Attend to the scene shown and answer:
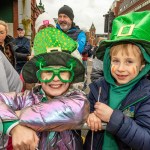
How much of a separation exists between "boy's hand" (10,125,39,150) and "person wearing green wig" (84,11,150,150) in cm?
37

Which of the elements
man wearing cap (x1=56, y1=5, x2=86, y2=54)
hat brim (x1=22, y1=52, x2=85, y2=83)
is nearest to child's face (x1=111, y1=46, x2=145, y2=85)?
hat brim (x1=22, y1=52, x2=85, y2=83)

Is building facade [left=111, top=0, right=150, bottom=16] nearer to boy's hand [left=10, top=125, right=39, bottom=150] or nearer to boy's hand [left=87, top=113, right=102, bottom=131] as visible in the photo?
boy's hand [left=87, top=113, right=102, bottom=131]

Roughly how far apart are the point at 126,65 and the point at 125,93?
184mm

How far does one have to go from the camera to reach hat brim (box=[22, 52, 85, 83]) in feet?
5.79

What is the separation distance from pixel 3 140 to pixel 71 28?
3.56 metres

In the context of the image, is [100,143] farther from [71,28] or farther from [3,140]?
[71,28]

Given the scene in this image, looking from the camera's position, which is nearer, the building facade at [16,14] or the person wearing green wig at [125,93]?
the person wearing green wig at [125,93]

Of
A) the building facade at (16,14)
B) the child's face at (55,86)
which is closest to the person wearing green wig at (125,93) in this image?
the child's face at (55,86)

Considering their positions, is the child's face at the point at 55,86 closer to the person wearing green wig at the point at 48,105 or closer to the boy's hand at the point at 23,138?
the person wearing green wig at the point at 48,105

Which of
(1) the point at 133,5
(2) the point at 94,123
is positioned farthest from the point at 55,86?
(1) the point at 133,5

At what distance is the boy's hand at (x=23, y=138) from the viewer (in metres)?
1.44

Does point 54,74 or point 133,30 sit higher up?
point 133,30

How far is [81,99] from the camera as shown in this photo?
1623mm

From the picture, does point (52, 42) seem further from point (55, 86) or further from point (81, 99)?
point (81, 99)
